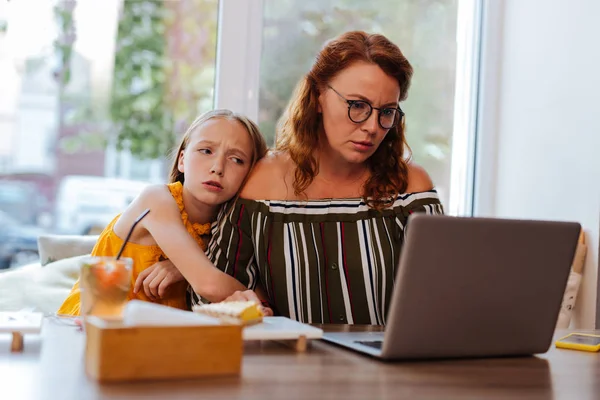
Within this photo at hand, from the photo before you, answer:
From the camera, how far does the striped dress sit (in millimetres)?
1893

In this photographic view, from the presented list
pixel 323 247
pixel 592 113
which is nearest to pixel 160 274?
pixel 323 247

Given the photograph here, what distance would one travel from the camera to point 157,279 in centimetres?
174

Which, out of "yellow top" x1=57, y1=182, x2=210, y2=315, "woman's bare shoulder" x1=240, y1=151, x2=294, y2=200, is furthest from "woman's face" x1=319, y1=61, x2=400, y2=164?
"yellow top" x1=57, y1=182, x2=210, y2=315

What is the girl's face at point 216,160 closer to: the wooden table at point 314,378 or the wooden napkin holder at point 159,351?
the wooden table at point 314,378

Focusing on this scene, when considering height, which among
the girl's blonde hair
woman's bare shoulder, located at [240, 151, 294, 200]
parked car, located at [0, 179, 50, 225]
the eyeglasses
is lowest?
parked car, located at [0, 179, 50, 225]

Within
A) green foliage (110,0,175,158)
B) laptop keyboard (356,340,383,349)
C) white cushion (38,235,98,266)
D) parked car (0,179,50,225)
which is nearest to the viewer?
laptop keyboard (356,340,383,349)

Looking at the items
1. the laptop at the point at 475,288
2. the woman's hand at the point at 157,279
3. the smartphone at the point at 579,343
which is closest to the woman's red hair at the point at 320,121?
the woman's hand at the point at 157,279

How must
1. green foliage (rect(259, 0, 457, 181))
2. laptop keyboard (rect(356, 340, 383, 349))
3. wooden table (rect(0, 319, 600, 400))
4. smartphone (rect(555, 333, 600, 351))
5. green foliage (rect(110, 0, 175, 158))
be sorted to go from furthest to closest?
green foliage (rect(259, 0, 457, 181)), green foliage (rect(110, 0, 175, 158)), smartphone (rect(555, 333, 600, 351)), laptop keyboard (rect(356, 340, 383, 349)), wooden table (rect(0, 319, 600, 400))

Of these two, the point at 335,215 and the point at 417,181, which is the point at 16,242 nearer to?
the point at 335,215

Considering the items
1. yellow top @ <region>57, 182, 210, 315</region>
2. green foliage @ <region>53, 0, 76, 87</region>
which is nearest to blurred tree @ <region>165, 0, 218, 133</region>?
green foliage @ <region>53, 0, 76, 87</region>

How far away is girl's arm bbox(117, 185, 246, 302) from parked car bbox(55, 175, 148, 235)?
109cm

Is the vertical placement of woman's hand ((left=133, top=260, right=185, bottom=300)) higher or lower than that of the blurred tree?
lower

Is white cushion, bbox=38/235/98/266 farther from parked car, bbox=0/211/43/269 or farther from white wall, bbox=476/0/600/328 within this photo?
white wall, bbox=476/0/600/328

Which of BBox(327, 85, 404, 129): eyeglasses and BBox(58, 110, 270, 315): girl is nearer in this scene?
BBox(58, 110, 270, 315): girl
